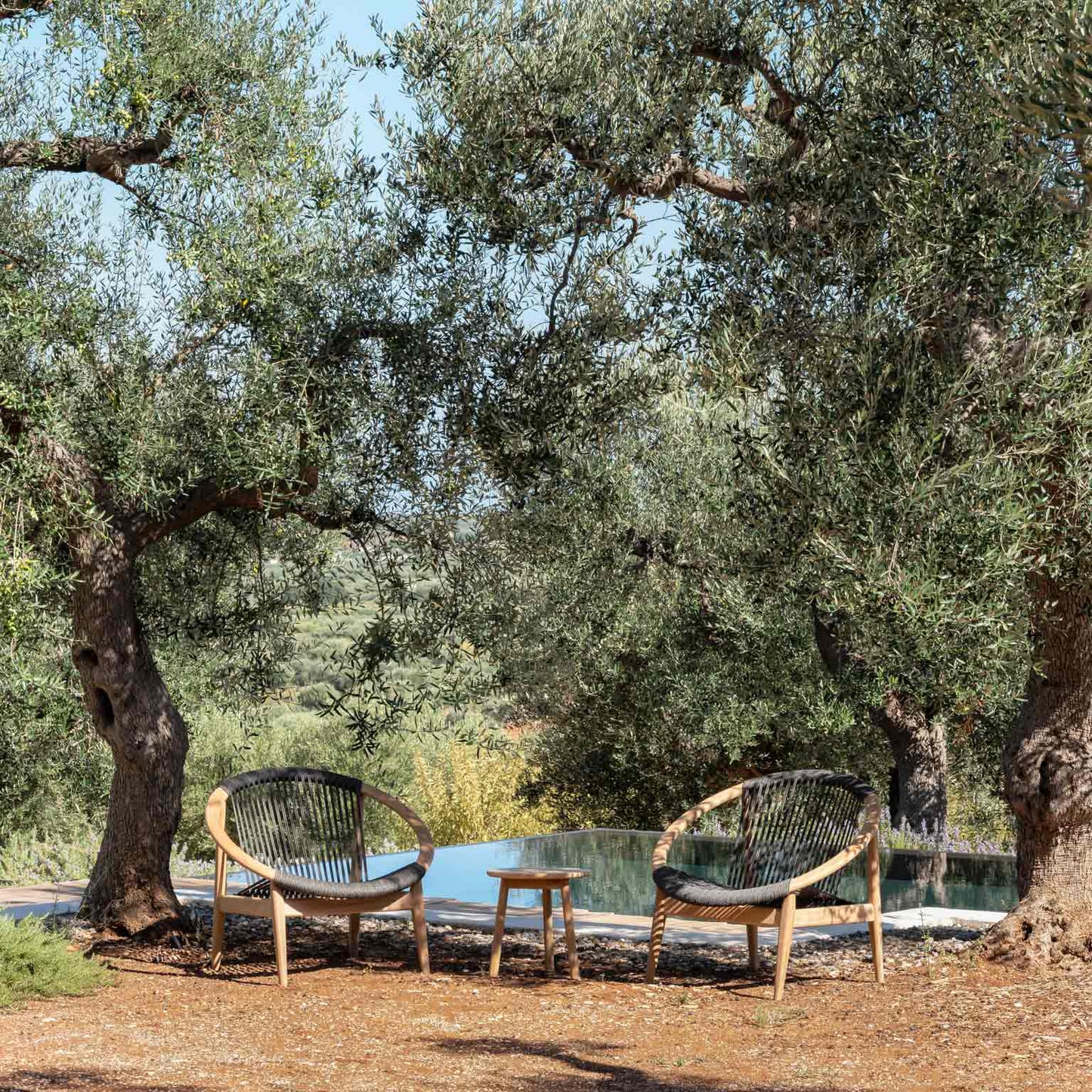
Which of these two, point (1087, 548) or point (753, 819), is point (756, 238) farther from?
point (753, 819)

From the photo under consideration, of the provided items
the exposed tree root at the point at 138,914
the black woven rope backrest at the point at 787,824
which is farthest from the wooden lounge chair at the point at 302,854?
the black woven rope backrest at the point at 787,824

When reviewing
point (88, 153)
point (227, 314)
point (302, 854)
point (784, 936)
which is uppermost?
point (88, 153)

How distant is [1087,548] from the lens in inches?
235

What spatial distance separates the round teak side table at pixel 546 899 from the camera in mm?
6742

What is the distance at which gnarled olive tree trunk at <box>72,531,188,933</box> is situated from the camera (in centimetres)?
748

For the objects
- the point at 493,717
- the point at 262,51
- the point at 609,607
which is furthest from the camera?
the point at 493,717

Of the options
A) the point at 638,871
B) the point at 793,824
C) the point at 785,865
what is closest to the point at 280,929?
the point at 785,865

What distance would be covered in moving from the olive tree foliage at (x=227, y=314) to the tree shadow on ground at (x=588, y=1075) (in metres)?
2.95

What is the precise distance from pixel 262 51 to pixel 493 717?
13.4 m

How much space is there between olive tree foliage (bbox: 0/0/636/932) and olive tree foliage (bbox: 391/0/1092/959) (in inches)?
26.6

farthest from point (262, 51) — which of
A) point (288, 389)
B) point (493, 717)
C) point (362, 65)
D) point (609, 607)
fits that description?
point (493, 717)

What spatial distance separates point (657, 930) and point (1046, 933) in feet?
7.08

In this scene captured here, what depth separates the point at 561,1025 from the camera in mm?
5922

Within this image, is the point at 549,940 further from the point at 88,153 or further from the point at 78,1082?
the point at 88,153
